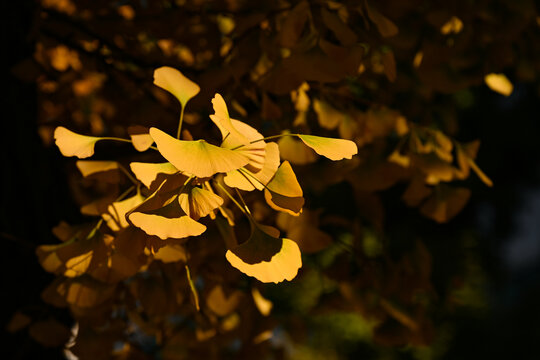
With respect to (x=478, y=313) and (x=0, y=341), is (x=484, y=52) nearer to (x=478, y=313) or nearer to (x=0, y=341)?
(x=0, y=341)

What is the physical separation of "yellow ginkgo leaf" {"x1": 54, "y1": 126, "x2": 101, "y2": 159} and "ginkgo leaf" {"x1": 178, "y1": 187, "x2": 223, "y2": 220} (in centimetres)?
14

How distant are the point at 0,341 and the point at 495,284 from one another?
453cm

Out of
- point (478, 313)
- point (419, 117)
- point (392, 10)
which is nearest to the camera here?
point (392, 10)

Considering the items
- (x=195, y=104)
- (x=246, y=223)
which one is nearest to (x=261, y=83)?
(x=195, y=104)

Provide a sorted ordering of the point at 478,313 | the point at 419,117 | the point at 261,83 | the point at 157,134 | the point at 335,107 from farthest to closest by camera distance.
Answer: the point at 478,313 → the point at 419,117 → the point at 335,107 → the point at 261,83 → the point at 157,134

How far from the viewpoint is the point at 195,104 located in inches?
32.0

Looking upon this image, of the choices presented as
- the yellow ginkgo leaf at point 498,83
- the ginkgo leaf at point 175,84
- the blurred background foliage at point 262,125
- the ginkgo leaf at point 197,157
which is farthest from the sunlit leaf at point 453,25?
the ginkgo leaf at point 197,157

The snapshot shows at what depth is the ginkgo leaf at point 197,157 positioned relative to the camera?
0.49 m

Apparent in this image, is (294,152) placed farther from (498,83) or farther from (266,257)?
(498,83)

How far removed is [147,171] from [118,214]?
0.11m

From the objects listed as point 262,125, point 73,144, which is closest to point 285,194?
point 73,144

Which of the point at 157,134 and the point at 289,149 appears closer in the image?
the point at 157,134

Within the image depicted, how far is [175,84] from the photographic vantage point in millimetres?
684

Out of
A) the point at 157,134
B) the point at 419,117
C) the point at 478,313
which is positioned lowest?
the point at 478,313
